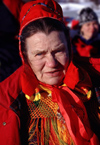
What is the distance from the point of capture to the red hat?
1.00 metres

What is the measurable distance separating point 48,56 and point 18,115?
18.1 inches

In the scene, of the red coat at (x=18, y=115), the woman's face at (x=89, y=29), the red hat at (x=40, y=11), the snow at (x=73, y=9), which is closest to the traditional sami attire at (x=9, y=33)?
the red coat at (x=18, y=115)

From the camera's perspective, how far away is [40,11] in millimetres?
1006

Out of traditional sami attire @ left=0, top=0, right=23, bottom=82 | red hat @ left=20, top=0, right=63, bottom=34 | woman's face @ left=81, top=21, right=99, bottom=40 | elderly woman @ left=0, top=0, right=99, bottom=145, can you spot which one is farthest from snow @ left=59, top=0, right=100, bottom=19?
elderly woman @ left=0, top=0, right=99, bottom=145

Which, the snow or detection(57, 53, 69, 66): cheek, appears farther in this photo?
the snow

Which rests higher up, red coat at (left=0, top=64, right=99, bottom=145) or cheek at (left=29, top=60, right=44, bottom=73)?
cheek at (left=29, top=60, right=44, bottom=73)

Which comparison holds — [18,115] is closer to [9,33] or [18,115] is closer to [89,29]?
[9,33]

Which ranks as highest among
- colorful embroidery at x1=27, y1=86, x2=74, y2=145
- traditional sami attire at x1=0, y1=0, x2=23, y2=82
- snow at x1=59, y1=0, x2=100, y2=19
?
snow at x1=59, y1=0, x2=100, y2=19

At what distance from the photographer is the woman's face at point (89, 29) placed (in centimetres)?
245

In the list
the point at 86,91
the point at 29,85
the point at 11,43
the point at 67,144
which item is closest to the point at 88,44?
the point at 11,43

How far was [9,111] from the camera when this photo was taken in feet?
3.37

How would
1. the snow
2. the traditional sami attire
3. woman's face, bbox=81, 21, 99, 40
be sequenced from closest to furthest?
the traditional sami attire, woman's face, bbox=81, 21, 99, 40, the snow

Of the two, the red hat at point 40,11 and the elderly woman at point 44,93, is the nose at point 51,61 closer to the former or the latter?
the elderly woman at point 44,93

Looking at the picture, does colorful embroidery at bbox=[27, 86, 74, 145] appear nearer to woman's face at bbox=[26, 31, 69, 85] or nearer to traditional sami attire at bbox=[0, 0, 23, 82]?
woman's face at bbox=[26, 31, 69, 85]
